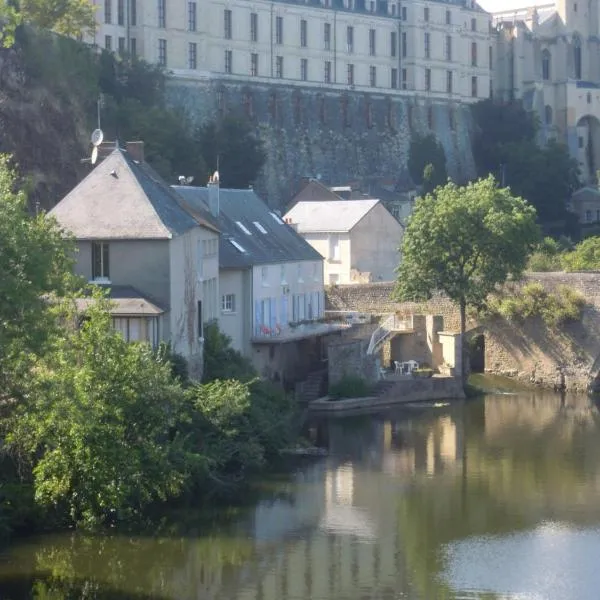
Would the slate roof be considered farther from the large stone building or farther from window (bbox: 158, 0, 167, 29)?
the large stone building

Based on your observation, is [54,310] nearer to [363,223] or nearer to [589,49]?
[363,223]

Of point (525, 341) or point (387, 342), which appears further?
point (525, 341)

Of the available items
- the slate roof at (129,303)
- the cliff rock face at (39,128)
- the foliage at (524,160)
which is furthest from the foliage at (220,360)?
the foliage at (524,160)

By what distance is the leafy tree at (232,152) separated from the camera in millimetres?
67438

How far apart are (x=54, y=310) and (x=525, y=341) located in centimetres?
2389

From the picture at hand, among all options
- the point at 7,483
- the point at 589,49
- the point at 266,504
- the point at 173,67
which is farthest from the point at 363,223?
the point at 589,49

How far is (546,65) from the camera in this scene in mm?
97812

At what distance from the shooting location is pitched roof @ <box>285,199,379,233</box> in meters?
55.3

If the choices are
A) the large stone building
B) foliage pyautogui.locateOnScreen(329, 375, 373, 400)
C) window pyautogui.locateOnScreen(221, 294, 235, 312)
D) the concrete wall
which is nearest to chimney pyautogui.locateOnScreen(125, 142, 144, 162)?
window pyautogui.locateOnScreen(221, 294, 235, 312)

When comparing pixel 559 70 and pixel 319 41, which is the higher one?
pixel 559 70

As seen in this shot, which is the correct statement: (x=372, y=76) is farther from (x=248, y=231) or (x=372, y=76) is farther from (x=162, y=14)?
(x=248, y=231)

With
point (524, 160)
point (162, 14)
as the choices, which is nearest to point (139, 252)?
point (162, 14)

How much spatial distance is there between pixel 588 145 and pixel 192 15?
3348 centimetres

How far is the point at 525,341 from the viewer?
4925cm
